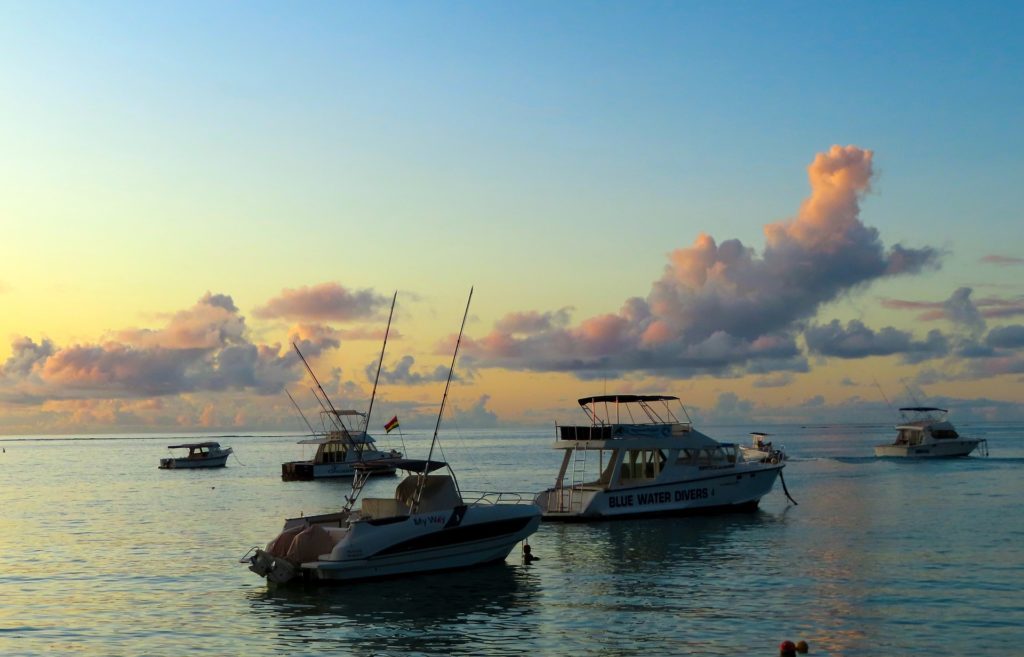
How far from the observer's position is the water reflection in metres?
23.2

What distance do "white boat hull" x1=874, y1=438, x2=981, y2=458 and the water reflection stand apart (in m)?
81.5

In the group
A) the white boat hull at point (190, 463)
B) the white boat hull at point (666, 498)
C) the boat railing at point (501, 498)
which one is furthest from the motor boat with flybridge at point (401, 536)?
the white boat hull at point (190, 463)

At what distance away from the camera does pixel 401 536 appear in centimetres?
3017

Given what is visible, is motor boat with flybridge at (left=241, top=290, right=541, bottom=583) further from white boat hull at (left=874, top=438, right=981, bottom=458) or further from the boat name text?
white boat hull at (left=874, top=438, right=981, bottom=458)

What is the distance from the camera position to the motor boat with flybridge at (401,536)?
95.9 ft

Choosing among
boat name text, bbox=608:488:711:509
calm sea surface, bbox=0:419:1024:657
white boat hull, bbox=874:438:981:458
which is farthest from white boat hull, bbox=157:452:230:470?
boat name text, bbox=608:488:711:509

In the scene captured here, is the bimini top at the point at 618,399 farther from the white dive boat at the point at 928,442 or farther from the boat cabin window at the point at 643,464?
the white dive boat at the point at 928,442

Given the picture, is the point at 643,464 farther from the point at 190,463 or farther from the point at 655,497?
the point at 190,463

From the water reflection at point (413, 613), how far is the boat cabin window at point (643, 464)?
46.8 ft

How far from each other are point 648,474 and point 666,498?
Result: 1287 mm

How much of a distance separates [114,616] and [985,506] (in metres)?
43.5

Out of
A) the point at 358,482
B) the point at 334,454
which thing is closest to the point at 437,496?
the point at 358,482

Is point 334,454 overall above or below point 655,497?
above

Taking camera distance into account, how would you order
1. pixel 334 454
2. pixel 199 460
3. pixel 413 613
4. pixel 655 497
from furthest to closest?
pixel 199 460, pixel 334 454, pixel 655 497, pixel 413 613
